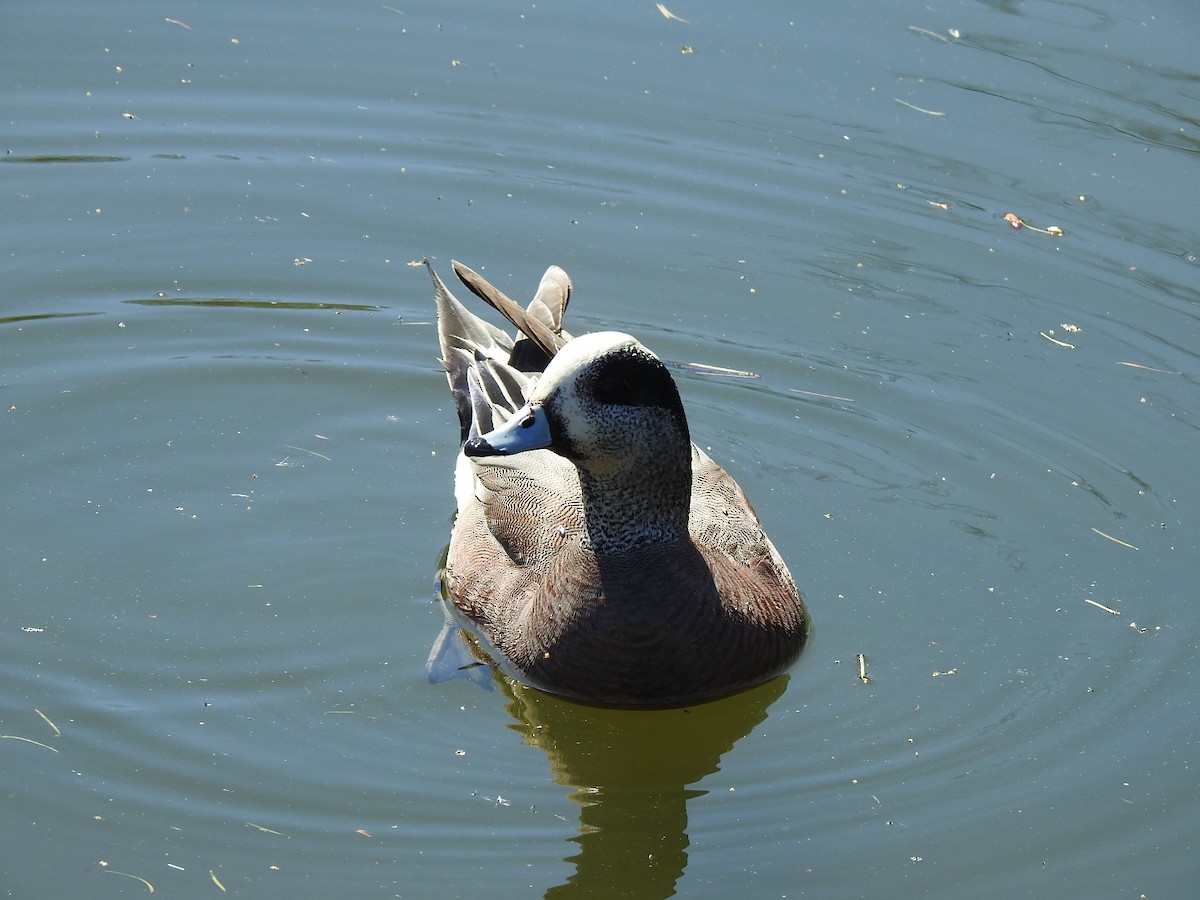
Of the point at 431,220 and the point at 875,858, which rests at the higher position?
the point at 431,220

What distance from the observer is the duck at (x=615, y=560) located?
6551 millimetres

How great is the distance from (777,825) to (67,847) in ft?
8.46

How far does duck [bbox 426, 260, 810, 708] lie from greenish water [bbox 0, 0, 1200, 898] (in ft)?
0.69

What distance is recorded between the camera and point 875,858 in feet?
20.1

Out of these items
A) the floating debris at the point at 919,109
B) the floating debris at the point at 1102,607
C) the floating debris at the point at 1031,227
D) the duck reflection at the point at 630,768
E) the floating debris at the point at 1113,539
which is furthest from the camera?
the floating debris at the point at 919,109

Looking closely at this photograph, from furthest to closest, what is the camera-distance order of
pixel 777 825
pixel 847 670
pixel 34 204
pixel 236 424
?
pixel 34 204
pixel 236 424
pixel 847 670
pixel 777 825

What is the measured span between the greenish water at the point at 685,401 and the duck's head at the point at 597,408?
113 centimetres

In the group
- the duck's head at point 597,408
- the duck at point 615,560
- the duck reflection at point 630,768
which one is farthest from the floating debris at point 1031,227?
the duck's head at point 597,408

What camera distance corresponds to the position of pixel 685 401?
9.17 metres

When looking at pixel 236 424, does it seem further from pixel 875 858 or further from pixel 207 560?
pixel 875 858

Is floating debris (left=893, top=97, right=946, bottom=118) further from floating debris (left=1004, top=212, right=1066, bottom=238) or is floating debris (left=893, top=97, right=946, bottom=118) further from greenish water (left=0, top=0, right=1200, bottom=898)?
floating debris (left=1004, top=212, right=1066, bottom=238)

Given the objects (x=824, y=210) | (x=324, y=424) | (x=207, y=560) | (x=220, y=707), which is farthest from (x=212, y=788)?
(x=824, y=210)

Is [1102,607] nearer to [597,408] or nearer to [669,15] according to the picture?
[597,408]

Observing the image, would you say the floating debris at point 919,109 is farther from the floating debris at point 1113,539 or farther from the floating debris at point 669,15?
the floating debris at point 1113,539
